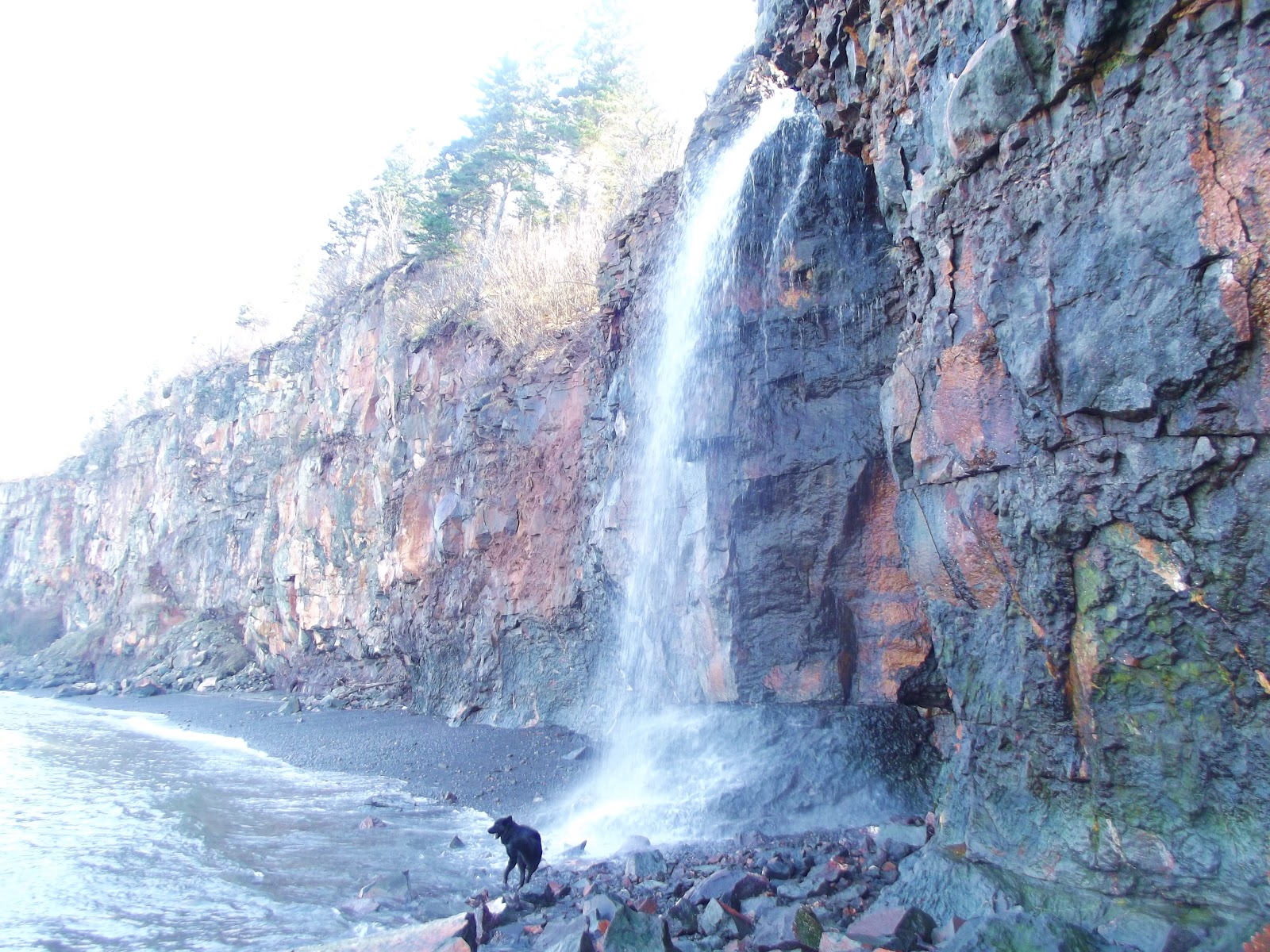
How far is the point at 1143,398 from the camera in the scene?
4.07 metres

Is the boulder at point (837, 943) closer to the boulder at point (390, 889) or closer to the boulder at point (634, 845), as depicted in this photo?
the boulder at point (634, 845)

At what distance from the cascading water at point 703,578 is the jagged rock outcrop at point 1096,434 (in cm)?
219

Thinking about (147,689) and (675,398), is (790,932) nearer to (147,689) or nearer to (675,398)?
(675,398)

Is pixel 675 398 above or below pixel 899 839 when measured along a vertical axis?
above

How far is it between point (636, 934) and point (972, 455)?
376cm

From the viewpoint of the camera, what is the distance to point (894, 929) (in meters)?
4.15

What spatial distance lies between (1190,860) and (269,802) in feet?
32.5

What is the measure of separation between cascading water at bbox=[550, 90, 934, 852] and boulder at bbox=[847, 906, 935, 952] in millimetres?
3011

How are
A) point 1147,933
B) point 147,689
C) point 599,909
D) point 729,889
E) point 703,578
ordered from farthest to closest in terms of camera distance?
point 147,689, point 703,578, point 729,889, point 599,909, point 1147,933

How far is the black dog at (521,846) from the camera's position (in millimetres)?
6238

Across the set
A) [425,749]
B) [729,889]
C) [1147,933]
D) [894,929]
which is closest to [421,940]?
[729,889]

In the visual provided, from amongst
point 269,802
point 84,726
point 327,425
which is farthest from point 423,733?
point 327,425

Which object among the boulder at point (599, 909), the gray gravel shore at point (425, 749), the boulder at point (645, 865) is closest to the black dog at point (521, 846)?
the boulder at point (645, 865)

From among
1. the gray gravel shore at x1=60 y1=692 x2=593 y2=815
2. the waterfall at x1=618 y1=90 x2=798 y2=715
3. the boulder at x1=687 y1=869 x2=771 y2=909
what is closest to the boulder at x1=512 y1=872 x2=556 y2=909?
the boulder at x1=687 y1=869 x2=771 y2=909
